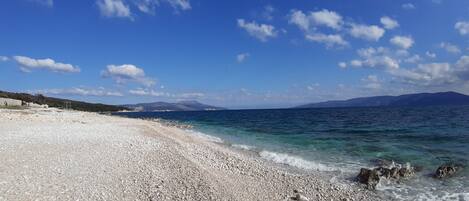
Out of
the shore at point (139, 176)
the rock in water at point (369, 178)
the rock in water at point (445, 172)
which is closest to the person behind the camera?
the shore at point (139, 176)

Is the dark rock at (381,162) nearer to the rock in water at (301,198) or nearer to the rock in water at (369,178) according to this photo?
the rock in water at (369,178)

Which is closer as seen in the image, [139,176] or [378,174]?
[139,176]

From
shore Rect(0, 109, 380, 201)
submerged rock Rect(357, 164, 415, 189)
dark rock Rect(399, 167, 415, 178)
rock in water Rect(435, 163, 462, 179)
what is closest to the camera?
shore Rect(0, 109, 380, 201)

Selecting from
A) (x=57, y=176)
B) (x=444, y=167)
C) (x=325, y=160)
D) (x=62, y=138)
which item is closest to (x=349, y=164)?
(x=325, y=160)

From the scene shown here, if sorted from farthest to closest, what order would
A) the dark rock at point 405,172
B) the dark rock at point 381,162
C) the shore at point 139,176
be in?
the dark rock at point 381,162 → the dark rock at point 405,172 → the shore at point 139,176

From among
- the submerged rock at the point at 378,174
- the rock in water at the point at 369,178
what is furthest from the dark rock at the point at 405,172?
the rock in water at the point at 369,178

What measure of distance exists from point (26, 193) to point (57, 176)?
2010mm

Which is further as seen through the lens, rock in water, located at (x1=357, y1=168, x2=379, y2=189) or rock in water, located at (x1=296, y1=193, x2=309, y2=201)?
rock in water, located at (x1=357, y1=168, x2=379, y2=189)

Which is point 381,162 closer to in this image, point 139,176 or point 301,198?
point 301,198

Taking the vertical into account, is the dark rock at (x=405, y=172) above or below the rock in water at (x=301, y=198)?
above

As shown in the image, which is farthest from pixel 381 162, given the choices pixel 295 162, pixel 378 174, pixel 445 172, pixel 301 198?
pixel 301 198

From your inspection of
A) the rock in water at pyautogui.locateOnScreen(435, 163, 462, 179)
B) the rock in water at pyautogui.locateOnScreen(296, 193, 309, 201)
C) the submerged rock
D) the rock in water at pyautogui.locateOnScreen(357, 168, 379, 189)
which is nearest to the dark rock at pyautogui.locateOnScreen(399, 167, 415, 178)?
the submerged rock

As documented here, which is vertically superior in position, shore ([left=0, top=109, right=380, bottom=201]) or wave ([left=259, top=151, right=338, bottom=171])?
shore ([left=0, top=109, right=380, bottom=201])

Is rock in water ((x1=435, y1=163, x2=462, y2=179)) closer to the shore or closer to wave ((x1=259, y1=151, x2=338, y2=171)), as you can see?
wave ((x1=259, y1=151, x2=338, y2=171))
